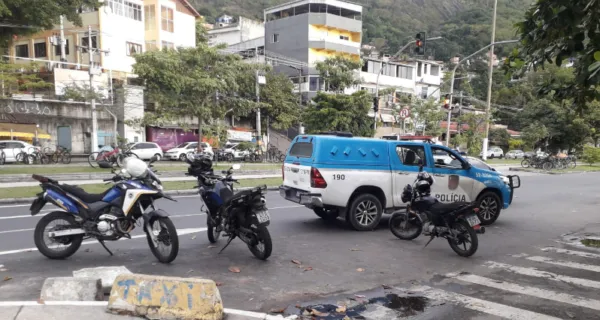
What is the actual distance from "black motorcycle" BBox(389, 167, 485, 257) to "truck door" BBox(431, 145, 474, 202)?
1.63m

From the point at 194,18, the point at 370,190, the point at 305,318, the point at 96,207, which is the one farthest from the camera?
the point at 194,18

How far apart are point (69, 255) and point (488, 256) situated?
6605mm

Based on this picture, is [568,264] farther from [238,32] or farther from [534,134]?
[238,32]

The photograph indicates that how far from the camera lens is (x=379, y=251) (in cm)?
730

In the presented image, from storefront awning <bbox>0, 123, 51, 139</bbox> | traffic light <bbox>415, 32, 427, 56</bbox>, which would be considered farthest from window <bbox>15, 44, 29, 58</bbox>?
traffic light <bbox>415, 32, 427, 56</bbox>

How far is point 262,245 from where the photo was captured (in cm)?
643

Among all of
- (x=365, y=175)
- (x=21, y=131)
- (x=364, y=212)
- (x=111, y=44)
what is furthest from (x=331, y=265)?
(x=111, y=44)

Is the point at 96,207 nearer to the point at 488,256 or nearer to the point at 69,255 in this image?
the point at 69,255

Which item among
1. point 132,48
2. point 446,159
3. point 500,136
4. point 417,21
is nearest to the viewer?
point 446,159

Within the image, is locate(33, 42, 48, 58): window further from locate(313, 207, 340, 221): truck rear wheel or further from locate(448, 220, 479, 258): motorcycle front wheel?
locate(448, 220, 479, 258): motorcycle front wheel

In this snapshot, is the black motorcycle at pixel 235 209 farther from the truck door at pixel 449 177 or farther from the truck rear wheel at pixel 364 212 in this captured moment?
the truck door at pixel 449 177

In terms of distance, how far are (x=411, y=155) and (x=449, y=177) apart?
108 cm

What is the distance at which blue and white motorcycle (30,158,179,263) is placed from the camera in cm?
593

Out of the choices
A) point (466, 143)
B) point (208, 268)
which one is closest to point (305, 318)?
point (208, 268)
